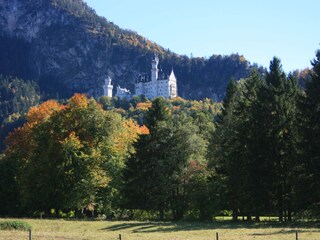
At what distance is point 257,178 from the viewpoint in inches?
1505

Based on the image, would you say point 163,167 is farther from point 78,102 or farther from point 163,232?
point 163,232

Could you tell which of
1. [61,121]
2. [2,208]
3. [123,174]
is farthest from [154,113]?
[2,208]

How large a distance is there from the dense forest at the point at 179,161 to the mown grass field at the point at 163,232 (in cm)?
481

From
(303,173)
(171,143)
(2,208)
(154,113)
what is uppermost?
(154,113)

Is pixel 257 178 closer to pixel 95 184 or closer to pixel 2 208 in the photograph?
pixel 95 184

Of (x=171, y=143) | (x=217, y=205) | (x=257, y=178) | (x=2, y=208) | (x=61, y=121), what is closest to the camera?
(x=257, y=178)

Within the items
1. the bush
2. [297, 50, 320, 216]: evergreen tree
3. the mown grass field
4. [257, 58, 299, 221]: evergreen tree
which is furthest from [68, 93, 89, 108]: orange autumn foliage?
[297, 50, 320, 216]: evergreen tree

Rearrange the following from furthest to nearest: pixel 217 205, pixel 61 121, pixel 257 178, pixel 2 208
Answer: pixel 2 208, pixel 61 121, pixel 217 205, pixel 257 178

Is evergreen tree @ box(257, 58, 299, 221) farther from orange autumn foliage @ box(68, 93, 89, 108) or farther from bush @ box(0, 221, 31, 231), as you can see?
bush @ box(0, 221, 31, 231)

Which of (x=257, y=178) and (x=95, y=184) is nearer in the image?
(x=257, y=178)

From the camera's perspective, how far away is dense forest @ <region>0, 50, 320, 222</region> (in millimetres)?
37844

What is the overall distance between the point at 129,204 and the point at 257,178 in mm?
15346

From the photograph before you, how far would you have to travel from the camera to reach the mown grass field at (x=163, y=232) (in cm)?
2566

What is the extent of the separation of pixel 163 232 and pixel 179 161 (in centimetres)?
1500
